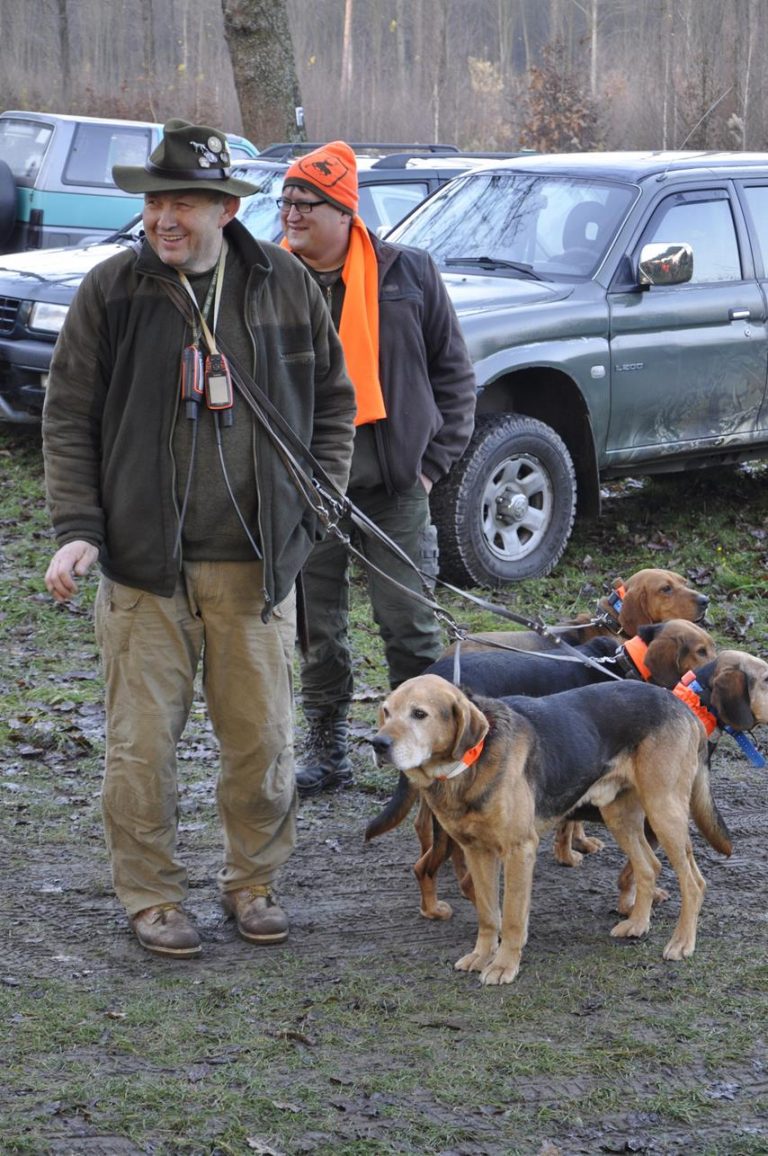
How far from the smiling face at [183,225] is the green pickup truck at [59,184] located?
1144cm

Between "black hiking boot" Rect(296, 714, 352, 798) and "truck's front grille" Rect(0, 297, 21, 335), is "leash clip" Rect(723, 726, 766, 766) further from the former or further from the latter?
"truck's front grille" Rect(0, 297, 21, 335)

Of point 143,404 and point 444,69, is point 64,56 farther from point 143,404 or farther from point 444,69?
point 143,404

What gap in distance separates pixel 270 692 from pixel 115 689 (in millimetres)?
467

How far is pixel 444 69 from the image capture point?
38969 millimetres

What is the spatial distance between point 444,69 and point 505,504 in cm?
3320

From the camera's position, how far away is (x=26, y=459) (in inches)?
439

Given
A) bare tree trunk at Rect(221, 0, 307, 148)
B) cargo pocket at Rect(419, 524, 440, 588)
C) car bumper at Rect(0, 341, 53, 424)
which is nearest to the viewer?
cargo pocket at Rect(419, 524, 440, 588)

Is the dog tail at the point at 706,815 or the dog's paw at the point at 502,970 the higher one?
the dog tail at the point at 706,815

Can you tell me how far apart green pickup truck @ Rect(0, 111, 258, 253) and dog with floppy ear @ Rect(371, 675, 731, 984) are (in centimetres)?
1169

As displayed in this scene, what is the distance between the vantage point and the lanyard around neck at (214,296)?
415 cm

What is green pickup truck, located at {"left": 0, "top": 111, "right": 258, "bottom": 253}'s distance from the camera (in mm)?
15484

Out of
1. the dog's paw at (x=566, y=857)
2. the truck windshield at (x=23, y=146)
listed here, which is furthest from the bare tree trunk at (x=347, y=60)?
the dog's paw at (x=566, y=857)

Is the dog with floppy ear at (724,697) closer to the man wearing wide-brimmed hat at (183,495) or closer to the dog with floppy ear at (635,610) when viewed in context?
the dog with floppy ear at (635,610)

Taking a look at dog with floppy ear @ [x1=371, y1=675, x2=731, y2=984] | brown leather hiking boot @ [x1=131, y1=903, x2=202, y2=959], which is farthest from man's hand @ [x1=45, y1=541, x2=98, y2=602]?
brown leather hiking boot @ [x1=131, y1=903, x2=202, y2=959]
